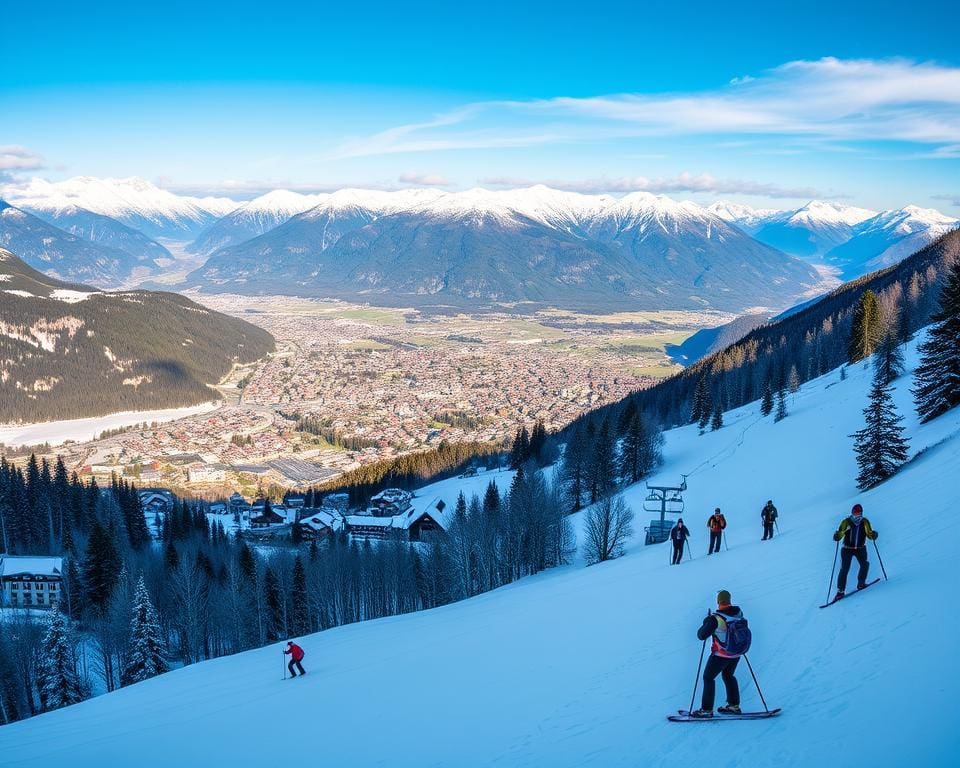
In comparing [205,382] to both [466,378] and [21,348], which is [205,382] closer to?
[21,348]

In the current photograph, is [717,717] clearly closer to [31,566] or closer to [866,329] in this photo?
[31,566]

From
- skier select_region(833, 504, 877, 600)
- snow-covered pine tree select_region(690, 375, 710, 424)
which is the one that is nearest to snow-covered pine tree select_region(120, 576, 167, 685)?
skier select_region(833, 504, 877, 600)

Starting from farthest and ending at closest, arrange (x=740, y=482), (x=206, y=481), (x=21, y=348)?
(x=21, y=348), (x=206, y=481), (x=740, y=482)

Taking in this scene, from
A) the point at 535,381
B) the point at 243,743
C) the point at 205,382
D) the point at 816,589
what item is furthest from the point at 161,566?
Result: the point at 205,382

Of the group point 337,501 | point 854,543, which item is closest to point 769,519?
point 854,543

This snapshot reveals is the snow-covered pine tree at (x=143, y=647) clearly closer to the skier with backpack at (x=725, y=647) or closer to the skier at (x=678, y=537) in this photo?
the skier at (x=678, y=537)

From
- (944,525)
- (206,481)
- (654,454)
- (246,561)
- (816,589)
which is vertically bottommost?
(206,481)
